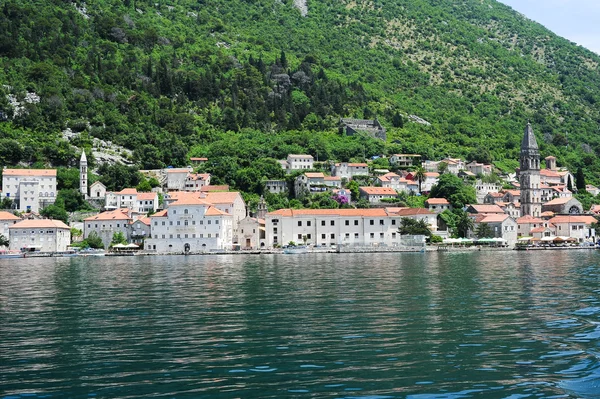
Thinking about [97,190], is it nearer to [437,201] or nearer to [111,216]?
[111,216]

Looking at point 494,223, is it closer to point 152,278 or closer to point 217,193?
point 217,193

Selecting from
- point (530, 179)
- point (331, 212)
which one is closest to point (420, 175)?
point (530, 179)

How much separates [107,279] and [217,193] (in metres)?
43.4

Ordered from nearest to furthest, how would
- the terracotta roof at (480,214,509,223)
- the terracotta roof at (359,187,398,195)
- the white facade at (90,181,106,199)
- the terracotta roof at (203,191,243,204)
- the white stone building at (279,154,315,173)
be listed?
1. the terracotta roof at (203,191,243,204)
2. the terracotta roof at (480,214,509,223)
3. the white facade at (90,181,106,199)
4. the terracotta roof at (359,187,398,195)
5. the white stone building at (279,154,315,173)

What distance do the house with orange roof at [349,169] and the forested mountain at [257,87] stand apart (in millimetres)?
7799

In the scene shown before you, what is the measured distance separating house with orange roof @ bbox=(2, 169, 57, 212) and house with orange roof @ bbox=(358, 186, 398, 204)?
39680mm

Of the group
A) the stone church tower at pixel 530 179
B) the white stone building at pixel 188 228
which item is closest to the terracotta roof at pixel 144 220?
the white stone building at pixel 188 228

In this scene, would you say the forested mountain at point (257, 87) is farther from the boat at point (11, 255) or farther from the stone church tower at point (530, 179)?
the boat at point (11, 255)

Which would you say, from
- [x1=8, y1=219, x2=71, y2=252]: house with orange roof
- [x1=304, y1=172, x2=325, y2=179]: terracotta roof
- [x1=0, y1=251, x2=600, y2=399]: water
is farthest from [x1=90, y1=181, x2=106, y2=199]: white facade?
[x1=0, y1=251, x2=600, y2=399]: water

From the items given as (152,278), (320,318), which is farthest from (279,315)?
(152,278)

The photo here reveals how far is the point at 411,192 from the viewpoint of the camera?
9606cm

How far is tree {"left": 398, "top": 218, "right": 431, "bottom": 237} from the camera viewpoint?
77.8 metres

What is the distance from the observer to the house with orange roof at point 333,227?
77.9 m

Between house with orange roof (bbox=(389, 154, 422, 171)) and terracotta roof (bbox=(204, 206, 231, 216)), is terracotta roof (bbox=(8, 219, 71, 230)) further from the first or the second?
house with orange roof (bbox=(389, 154, 422, 171))
